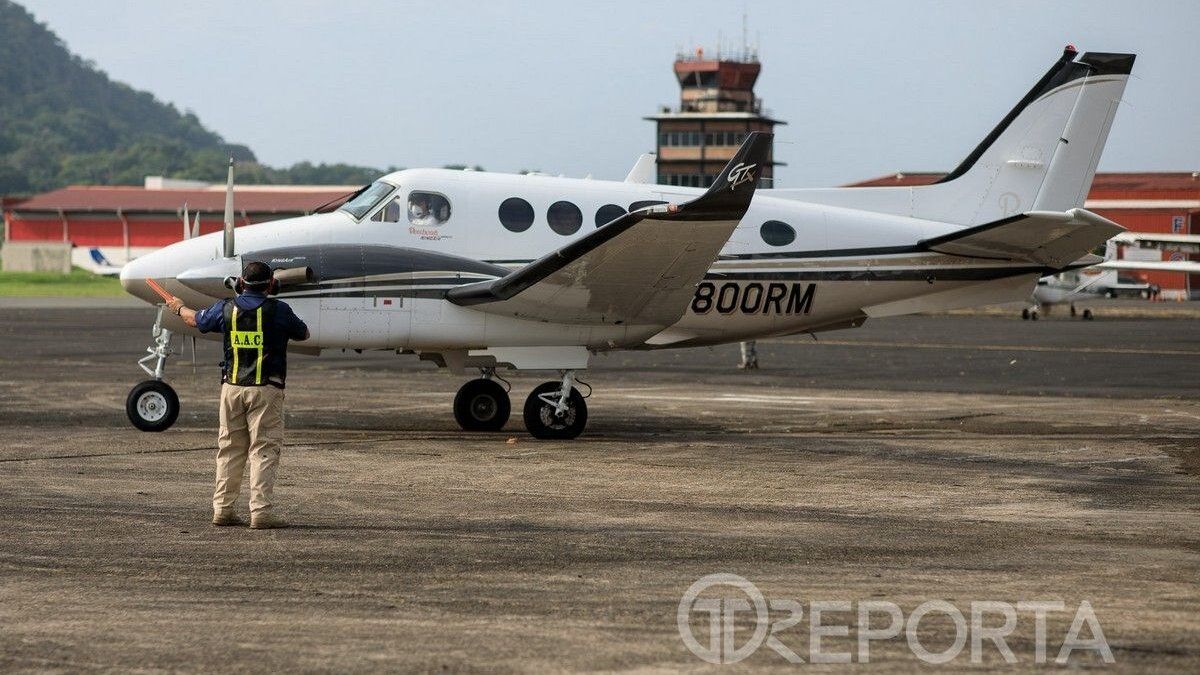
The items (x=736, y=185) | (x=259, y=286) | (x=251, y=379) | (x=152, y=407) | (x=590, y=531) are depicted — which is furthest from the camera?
(x=152, y=407)

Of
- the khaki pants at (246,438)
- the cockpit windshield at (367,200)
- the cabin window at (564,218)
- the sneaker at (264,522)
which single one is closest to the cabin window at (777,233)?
the cabin window at (564,218)

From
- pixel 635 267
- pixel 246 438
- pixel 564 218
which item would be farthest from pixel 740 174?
pixel 246 438

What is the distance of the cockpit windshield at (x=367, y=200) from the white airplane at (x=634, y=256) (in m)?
0.03

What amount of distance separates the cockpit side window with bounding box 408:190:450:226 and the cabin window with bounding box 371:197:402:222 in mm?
145

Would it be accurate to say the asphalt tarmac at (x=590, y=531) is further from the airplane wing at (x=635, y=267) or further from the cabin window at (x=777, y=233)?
the cabin window at (x=777, y=233)

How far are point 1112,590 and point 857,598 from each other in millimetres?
1621

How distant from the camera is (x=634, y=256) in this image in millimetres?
16578

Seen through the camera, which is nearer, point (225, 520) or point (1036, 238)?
point (225, 520)

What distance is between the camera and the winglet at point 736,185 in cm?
1509

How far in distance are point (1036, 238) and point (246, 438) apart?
1086 centimetres

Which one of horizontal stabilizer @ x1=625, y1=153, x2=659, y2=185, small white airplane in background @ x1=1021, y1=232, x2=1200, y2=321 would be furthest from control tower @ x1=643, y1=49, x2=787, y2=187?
horizontal stabilizer @ x1=625, y1=153, x2=659, y2=185

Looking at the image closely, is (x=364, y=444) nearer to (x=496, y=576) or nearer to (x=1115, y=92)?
(x=496, y=576)

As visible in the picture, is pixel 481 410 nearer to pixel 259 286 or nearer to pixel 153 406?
pixel 153 406

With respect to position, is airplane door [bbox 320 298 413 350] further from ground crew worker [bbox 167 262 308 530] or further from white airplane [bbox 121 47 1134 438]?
ground crew worker [bbox 167 262 308 530]
